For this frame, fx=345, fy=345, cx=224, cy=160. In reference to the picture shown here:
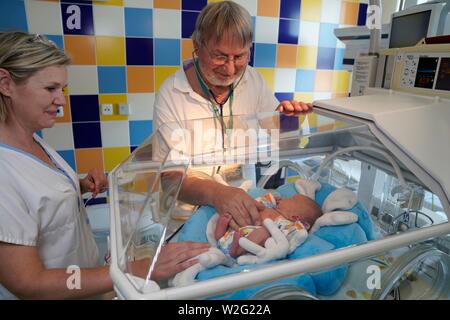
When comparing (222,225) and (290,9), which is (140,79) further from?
(222,225)

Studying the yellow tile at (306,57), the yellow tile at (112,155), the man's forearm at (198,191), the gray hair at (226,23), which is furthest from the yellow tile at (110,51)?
the man's forearm at (198,191)

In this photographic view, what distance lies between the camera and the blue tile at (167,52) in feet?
7.51

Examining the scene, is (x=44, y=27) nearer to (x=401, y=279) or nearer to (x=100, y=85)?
(x=100, y=85)

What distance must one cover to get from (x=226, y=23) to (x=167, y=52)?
3.66ft

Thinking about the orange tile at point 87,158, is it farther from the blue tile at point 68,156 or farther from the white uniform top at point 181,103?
the white uniform top at point 181,103

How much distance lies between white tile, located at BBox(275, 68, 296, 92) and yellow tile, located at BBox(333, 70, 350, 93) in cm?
37

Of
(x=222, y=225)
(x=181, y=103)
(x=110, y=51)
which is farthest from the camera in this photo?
(x=110, y=51)

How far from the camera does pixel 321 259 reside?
674 mm

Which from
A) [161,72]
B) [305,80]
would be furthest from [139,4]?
[305,80]

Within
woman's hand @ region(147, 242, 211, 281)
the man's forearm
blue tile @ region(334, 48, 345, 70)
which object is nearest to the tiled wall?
blue tile @ region(334, 48, 345, 70)

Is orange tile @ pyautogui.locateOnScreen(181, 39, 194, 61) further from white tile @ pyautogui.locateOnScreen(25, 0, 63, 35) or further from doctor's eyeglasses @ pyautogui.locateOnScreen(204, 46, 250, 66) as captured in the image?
doctor's eyeglasses @ pyautogui.locateOnScreen(204, 46, 250, 66)

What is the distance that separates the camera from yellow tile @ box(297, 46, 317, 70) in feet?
8.55

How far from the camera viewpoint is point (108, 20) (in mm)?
2156

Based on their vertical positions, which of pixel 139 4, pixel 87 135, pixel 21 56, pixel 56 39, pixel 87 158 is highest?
pixel 139 4
